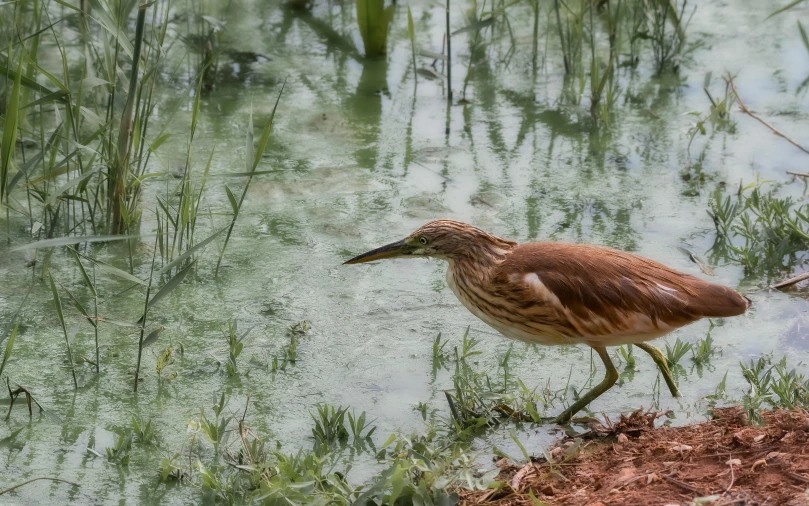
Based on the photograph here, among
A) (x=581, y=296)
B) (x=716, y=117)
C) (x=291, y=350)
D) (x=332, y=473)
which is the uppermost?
(x=716, y=117)

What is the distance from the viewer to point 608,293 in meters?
3.70

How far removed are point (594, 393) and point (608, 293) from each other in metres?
0.35

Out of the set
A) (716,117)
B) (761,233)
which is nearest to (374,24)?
(716,117)

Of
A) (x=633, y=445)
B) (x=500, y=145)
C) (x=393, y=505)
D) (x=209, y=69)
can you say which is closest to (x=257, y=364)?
(x=393, y=505)

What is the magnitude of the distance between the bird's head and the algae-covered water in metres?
0.42

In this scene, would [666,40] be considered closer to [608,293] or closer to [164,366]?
[608,293]

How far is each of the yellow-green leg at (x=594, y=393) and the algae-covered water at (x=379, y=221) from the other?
10cm

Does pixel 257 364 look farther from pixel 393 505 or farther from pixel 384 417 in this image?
pixel 393 505

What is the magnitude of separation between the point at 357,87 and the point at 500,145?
3.75 feet

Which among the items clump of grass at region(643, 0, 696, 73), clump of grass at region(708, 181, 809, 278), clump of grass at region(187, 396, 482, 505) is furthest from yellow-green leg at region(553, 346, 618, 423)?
clump of grass at region(643, 0, 696, 73)

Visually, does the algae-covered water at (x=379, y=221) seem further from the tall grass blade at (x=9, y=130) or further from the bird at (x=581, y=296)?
the tall grass blade at (x=9, y=130)

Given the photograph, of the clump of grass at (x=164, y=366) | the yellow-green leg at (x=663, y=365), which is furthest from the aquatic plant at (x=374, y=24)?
the yellow-green leg at (x=663, y=365)

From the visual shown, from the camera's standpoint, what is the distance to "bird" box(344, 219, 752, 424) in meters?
3.67

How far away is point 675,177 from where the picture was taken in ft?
18.6
